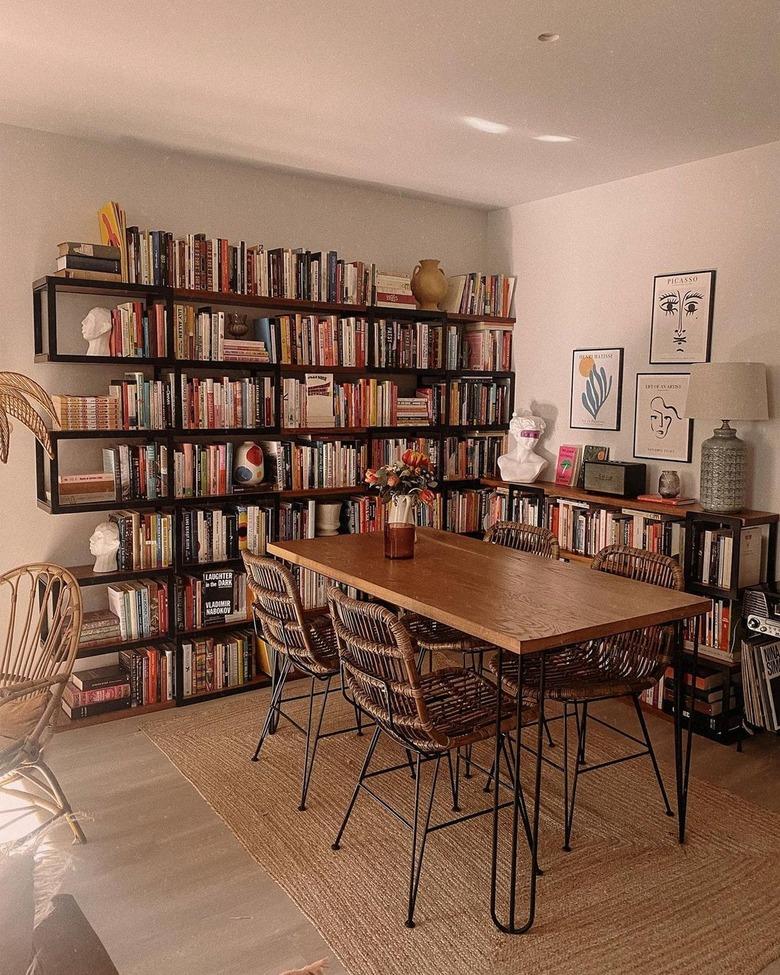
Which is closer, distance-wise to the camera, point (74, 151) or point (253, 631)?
point (74, 151)

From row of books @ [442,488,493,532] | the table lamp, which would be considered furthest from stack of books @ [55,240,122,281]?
the table lamp

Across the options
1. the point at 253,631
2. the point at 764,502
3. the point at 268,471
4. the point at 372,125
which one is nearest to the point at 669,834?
the point at 764,502

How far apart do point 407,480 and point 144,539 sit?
57.9 inches

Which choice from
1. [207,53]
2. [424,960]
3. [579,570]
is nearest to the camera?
[424,960]

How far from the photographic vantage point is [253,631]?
4.50m

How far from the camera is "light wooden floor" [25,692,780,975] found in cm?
244

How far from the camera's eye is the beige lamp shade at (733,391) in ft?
12.4

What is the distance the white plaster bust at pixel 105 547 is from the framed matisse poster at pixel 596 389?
2693 millimetres

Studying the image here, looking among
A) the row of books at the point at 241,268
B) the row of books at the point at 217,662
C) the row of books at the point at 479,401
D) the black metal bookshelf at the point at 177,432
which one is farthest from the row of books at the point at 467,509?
the row of books at the point at 217,662

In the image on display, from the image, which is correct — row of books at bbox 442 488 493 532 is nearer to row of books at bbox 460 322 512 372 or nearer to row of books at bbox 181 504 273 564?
row of books at bbox 460 322 512 372

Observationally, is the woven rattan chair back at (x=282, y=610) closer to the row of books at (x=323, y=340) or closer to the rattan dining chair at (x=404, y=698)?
the rattan dining chair at (x=404, y=698)

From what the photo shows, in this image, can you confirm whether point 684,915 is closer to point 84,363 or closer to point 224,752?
point 224,752

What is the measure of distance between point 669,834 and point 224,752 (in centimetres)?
186

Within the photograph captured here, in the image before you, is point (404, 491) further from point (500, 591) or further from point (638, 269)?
point (638, 269)
